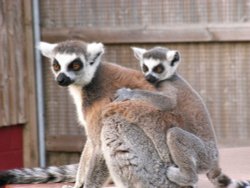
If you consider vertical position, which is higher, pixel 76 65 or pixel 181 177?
pixel 76 65

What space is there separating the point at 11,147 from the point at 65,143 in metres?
0.63

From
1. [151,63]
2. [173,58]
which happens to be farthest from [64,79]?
[173,58]

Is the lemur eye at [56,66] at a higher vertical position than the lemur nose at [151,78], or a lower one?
higher

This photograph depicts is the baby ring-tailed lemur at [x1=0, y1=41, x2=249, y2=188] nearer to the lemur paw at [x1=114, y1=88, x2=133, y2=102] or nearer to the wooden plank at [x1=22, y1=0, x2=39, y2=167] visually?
the lemur paw at [x1=114, y1=88, x2=133, y2=102]

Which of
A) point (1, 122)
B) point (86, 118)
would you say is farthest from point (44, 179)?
point (1, 122)

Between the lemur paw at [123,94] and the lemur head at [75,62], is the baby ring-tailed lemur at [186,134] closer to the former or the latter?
the lemur paw at [123,94]

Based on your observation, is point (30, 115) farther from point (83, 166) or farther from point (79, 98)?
point (79, 98)

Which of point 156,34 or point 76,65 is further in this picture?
point 156,34

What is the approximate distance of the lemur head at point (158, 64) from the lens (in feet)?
21.3

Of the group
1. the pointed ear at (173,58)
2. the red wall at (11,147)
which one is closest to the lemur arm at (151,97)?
the pointed ear at (173,58)

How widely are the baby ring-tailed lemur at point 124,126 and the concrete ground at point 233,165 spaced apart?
63 centimetres

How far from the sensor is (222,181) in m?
6.12

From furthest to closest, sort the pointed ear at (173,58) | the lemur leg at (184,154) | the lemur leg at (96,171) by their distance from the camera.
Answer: the pointed ear at (173,58)
the lemur leg at (96,171)
the lemur leg at (184,154)

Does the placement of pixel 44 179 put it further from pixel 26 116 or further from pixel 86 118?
pixel 26 116
